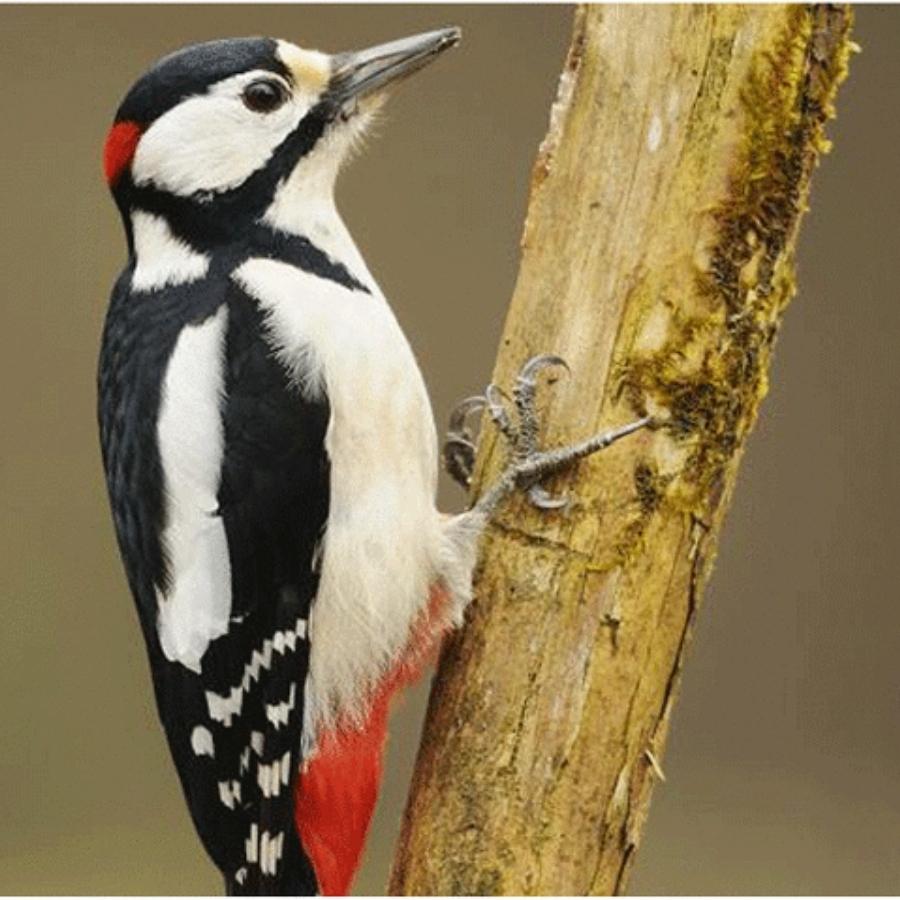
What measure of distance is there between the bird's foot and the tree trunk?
0.01 metres

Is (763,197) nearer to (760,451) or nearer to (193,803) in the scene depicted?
(193,803)

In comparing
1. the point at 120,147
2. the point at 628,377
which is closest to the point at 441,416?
the point at 120,147

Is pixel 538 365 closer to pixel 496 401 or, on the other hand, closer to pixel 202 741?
pixel 496 401

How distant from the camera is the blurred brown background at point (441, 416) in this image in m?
4.66

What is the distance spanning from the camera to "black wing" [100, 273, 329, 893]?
2201 mm

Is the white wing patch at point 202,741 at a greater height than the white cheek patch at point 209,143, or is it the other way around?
the white cheek patch at point 209,143

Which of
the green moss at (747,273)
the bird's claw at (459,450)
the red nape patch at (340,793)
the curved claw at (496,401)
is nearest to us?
the green moss at (747,273)

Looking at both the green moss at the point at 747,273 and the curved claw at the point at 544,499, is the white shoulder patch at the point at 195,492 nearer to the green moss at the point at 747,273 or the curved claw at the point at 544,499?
the curved claw at the point at 544,499

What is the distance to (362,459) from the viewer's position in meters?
2.23

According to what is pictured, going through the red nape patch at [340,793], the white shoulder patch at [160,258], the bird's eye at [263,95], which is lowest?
the red nape patch at [340,793]

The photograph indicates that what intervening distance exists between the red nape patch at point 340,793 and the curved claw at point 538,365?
0.99 feet

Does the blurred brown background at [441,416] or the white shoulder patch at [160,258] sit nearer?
the white shoulder patch at [160,258]

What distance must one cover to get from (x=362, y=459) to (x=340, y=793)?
339 mm

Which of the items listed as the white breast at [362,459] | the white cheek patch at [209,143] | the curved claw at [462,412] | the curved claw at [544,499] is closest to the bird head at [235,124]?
the white cheek patch at [209,143]
